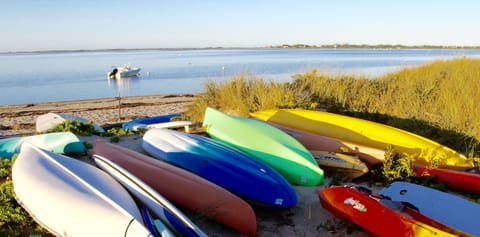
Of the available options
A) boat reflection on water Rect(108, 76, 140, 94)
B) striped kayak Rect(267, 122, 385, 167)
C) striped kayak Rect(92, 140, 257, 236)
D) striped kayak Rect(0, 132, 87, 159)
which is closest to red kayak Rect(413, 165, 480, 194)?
striped kayak Rect(267, 122, 385, 167)

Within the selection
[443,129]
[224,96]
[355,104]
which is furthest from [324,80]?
[443,129]

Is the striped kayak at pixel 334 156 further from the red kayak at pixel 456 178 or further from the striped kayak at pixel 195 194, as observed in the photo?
the striped kayak at pixel 195 194

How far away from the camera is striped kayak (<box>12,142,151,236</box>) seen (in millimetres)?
2709

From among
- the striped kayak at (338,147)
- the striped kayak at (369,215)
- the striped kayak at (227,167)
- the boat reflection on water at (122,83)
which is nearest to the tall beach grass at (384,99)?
the striped kayak at (338,147)

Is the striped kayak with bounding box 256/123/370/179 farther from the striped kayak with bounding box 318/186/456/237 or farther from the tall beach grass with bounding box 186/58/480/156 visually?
the tall beach grass with bounding box 186/58/480/156

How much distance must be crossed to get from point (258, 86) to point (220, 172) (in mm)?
4805

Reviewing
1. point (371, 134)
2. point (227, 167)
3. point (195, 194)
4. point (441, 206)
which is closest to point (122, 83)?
point (371, 134)

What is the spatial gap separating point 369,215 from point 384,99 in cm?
499

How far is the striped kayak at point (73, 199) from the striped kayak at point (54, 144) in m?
0.99

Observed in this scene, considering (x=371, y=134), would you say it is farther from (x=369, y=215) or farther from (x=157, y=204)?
(x=157, y=204)

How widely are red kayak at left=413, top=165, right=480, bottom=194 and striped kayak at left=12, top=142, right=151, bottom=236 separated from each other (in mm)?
3366

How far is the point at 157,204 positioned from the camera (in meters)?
2.94

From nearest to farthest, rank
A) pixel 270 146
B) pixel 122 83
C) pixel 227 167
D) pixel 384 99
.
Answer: pixel 227 167 → pixel 270 146 → pixel 384 99 → pixel 122 83

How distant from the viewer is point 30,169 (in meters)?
3.75
